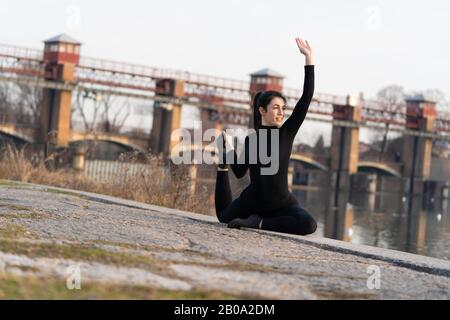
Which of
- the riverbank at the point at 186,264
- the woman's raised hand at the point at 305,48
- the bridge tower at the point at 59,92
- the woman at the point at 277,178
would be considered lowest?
the riverbank at the point at 186,264

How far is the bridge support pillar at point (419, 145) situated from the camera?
6344cm

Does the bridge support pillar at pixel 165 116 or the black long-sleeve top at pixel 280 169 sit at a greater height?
the bridge support pillar at pixel 165 116

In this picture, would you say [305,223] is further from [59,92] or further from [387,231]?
[59,92]

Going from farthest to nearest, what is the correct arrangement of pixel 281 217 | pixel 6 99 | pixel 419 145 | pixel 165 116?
1. pixel 419 145
2. pixel 6 99
3. pixel 165 116
4. pixel 281 217

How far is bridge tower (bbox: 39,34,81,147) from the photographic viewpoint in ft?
149

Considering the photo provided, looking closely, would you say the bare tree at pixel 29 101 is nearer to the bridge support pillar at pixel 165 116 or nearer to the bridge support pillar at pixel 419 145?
the bridge support pillar at pixel 165 116

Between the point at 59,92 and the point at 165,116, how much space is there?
6.81 meters

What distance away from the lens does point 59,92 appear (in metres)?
46.0

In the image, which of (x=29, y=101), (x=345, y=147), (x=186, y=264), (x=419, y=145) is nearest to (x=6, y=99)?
(x=29, y=101)

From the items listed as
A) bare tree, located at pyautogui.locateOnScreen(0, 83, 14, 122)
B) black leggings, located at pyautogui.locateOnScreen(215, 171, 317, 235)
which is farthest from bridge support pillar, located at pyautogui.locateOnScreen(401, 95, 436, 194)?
black leggings, located at pyautogui.locateOnScreen(215, 171, 317, 235)

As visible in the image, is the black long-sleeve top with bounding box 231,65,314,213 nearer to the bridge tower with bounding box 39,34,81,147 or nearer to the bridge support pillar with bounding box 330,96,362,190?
the bridge tower with bounding box 39,34,81,147

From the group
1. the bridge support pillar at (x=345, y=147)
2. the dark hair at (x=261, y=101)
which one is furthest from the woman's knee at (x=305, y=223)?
the bridge support pillar at (x=345, y=147)

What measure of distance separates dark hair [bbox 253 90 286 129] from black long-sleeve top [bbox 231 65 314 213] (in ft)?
0.25

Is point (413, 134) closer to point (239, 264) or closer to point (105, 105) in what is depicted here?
point (105, 105)
